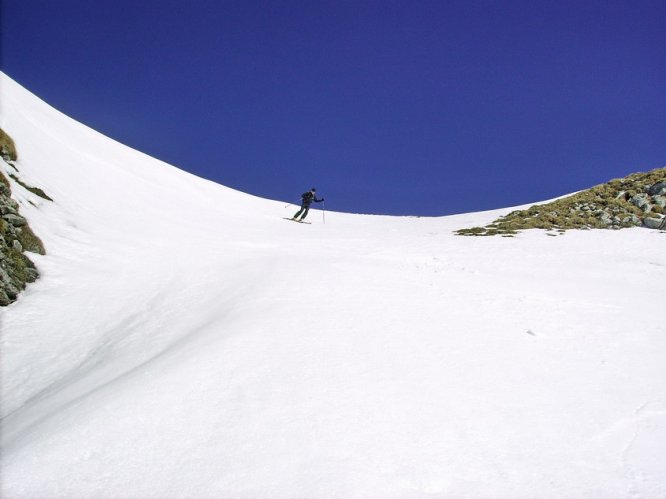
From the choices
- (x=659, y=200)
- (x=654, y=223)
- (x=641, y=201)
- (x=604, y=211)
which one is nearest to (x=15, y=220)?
(x=654, y=223)

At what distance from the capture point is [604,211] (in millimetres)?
21672

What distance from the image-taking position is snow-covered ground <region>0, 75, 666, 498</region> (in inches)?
141

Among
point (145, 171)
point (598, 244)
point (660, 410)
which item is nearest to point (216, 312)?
point (660, 410)

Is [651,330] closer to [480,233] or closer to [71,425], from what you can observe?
[71,425]

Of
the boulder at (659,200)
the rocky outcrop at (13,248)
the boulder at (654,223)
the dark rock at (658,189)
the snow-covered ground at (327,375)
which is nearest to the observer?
the snow-covered ground at (327,375)

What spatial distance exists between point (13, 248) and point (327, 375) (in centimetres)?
927

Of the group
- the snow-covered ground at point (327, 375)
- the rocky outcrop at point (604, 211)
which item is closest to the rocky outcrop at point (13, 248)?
the snow-covered ground at point (327, 375)

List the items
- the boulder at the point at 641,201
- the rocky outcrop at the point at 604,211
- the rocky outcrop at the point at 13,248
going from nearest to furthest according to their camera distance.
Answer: the rocky outcrop at the point at 13,248
the rocky outcrop at the point at 604,211
the boulder at the point at 641,201

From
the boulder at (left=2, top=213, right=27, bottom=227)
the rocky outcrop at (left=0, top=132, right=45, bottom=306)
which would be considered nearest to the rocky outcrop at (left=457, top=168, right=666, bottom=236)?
the rocky outcrop at (left=0, top=132, right=45, bottom=306)

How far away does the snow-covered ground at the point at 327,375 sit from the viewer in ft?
11.8

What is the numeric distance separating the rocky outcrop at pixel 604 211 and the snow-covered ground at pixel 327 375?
23.2 feet

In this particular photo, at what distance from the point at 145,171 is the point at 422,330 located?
83.5ft

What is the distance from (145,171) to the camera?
2756 centimetres

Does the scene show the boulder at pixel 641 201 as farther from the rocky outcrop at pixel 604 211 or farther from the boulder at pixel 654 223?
the boulder at pixel 654 223
